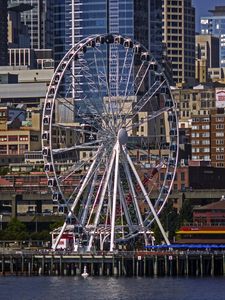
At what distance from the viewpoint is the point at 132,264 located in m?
176

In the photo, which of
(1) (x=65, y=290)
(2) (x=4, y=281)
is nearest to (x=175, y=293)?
(1) (x=65, y=290)

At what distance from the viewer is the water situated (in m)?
Answer: 152

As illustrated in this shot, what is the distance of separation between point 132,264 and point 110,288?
16.6 meters

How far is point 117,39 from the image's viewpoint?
183 meters

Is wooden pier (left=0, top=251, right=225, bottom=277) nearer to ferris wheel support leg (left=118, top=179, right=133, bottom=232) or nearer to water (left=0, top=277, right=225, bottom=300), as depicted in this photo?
ferris wheel support leg (left=118, top=179, right=133, bottom=232)

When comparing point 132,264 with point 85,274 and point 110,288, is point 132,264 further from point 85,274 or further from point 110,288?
point 110,288

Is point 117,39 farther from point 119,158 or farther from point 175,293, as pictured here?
point 175,293

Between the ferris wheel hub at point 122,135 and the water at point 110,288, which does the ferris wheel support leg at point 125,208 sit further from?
the water at point 110,288

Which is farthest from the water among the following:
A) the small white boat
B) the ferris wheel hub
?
the ferris wheel hub

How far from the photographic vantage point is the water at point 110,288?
152m

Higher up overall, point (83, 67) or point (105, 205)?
point (83, 67)

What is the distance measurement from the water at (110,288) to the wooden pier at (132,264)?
385 centimetres

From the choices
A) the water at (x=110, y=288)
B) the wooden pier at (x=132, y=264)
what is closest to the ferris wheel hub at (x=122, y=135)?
the wooden pier at (x=132, y=264)

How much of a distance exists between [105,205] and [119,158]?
59.3 feet
